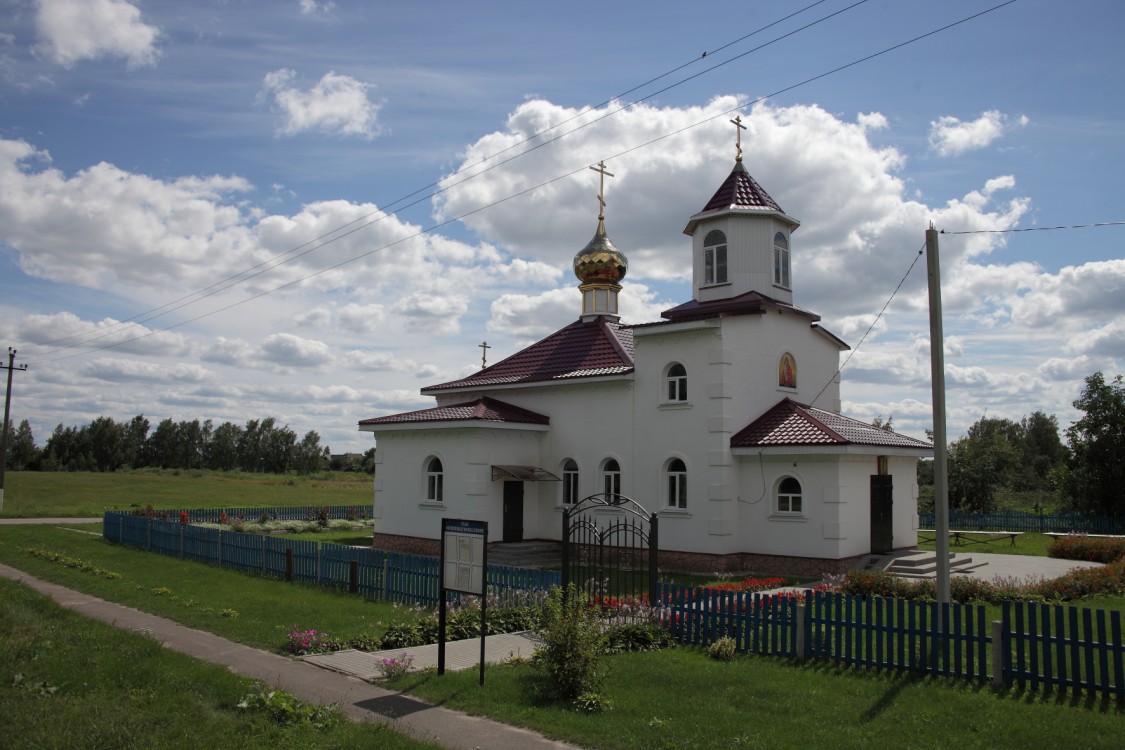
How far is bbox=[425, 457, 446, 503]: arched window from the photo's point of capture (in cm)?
2408

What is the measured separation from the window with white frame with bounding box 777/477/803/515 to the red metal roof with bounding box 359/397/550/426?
7.25m

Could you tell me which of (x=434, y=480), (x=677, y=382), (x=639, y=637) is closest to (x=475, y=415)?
(x=434, y=480)

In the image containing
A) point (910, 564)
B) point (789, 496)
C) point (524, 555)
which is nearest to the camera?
point (910, 564)

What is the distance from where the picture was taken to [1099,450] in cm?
3028

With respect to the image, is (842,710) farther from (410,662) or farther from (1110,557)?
(1110,557)

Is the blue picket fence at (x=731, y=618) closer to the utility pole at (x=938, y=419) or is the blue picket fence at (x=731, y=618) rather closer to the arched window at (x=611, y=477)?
the utility pole at (x=938, y=419)

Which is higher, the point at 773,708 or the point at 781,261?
the point at 781,261

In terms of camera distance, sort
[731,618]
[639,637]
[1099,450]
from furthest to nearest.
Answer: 1. [1099,450]
2. [639,637]
3. [731,618]

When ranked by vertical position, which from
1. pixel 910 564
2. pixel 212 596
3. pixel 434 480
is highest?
pixel 434 480

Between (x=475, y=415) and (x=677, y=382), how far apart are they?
556cm

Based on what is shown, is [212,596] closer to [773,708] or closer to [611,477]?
[611,477]

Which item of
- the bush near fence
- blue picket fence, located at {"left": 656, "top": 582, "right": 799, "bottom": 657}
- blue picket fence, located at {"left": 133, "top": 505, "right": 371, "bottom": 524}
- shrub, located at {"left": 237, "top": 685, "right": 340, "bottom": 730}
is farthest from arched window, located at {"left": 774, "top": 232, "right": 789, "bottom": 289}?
blue picket fence, located at {"left": 133, "top": 505, "right": 371, "bottom": 524}

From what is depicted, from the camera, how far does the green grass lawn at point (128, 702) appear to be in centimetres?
738

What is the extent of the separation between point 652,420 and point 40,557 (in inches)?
643
